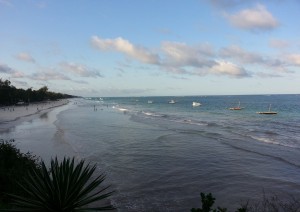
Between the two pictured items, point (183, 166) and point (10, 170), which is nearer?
point (10, 170)

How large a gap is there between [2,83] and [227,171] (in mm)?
105583

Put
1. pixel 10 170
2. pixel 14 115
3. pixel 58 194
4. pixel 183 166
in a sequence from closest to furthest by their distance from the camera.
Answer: pixel 58 194, pixel 10 170, pixel 183 166, pixel 14 115

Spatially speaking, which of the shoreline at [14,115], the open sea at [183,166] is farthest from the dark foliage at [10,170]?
the shoreline at [14,115]

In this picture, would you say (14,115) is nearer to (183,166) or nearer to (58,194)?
(183,166)

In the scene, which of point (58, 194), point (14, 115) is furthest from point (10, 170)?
point (14, 115)

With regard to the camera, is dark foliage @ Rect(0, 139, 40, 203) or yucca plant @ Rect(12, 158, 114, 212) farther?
dark foliage @ Rect(0, 139, 40, 203)

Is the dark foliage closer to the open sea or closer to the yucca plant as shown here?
the yucca plant

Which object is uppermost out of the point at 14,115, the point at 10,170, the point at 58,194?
the point at 58,194

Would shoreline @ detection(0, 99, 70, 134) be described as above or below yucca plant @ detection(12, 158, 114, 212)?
below

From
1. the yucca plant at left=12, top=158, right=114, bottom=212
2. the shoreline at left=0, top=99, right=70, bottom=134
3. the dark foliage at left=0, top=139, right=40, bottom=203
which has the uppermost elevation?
the yucca plant at left=12, top=158, right=114, bottom=212

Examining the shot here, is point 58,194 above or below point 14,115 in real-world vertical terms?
above

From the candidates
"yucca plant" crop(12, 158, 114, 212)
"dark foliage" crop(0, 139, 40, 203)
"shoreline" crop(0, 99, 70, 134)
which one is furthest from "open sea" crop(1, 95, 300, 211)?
"shoreline" crop(0, 99, 70, 134)

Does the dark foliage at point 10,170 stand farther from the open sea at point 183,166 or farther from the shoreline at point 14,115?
the shoreline at point 14,115

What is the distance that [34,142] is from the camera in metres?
27.6
